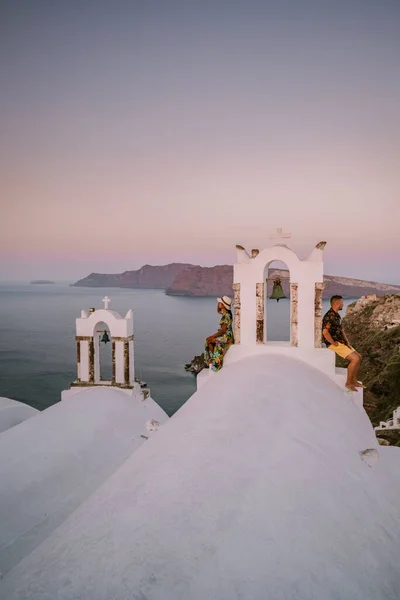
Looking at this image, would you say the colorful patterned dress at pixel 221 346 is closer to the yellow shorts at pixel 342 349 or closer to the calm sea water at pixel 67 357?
the yellow shorts at pixel 342 349

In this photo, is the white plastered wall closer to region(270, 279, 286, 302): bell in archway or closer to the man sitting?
the man sitting

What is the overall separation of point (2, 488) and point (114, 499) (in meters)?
4.02

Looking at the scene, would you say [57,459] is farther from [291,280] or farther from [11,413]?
[291,280]

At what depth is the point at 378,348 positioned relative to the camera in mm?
42531

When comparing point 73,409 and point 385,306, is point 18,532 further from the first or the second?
point 385,306

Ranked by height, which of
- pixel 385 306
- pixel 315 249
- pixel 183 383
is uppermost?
pixel 315 249

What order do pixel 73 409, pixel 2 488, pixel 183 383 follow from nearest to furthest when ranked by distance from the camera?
1. pixel 2 488
2. pixel 73 409
3. pixel 183 383

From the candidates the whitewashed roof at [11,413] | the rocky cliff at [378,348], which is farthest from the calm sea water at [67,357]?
the whitewashed roof at [11,413]

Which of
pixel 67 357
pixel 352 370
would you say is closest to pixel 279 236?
pixel 352 370

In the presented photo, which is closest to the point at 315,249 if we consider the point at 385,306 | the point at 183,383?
the point at 183,383

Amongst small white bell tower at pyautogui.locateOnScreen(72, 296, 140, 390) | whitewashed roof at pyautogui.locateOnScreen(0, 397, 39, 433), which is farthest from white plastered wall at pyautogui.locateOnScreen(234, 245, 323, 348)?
whitewashed roof at pyautogui.locateOnScreen(0, 397, 39, 433)

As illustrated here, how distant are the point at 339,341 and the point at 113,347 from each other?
539cm

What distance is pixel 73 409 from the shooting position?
8.80 metres

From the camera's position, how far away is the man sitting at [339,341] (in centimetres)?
684
